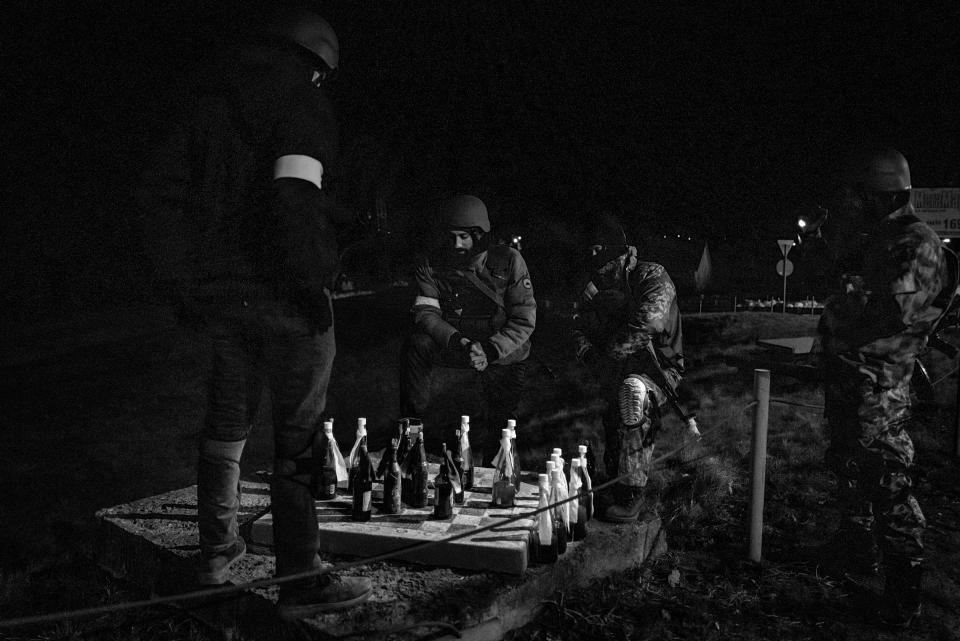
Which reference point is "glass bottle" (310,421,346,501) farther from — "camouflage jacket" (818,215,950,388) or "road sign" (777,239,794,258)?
"road sign" (777,239,794,258)

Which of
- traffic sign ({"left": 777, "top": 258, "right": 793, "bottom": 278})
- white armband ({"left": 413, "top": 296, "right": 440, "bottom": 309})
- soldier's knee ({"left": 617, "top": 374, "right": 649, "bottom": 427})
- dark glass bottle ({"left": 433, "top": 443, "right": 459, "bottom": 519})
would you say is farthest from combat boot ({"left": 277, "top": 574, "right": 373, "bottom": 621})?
traffic sign ({"left": 777, "top": 258, "right": 793, "bottom": 278})

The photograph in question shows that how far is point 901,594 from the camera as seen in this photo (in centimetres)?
365

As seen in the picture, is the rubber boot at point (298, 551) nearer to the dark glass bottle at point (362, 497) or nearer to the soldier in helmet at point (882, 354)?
the dark glass bottle at point (362, 497)

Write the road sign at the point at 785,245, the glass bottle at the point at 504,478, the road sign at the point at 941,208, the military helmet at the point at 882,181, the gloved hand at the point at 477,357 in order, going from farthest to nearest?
1. the road sign at the point at 785,245
2. the road sign at the point at 941,208
3. the gloved hand at the point at 477,357
4. the glass bottle at the point at 504,478
5. the military helmet at the point at 882,181

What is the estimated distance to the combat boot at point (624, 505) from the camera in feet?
13.8

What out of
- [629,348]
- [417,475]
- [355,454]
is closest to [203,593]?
[417,475]

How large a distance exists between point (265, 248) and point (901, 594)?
3872 mm

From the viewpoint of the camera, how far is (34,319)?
9688 millimetres

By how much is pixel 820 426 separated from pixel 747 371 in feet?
9.42

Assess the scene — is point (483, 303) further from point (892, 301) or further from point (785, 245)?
point (785, 245)

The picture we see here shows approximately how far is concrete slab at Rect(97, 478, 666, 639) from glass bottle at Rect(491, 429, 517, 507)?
52 cm

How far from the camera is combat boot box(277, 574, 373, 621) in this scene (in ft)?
9.80

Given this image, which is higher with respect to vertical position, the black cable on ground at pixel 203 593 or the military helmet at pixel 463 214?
the military helmet at pixel 463 214

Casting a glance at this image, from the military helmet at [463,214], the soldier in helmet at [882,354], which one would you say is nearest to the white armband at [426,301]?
the military helmet at [463,214]
